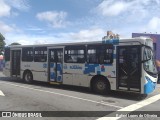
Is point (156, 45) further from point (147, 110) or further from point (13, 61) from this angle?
point (147, 110)

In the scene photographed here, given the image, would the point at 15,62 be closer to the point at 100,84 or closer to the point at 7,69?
the point at 7,69

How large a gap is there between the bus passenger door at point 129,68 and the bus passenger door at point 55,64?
155 inches

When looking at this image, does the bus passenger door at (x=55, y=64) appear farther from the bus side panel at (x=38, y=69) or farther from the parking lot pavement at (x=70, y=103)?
the parking lot pavement at (x=70, y=103)

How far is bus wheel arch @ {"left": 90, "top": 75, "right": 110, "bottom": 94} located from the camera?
40.1 feet

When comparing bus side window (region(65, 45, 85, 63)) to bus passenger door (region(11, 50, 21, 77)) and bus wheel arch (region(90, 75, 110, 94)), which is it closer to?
bus wheel arch (region(90, 75, 110, 94))

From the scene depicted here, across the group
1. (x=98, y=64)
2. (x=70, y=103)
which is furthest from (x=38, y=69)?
(x=70, y=103)

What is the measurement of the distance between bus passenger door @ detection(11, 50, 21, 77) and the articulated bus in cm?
82

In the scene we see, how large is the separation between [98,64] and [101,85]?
1126mm

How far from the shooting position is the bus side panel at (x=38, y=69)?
49.3 feet

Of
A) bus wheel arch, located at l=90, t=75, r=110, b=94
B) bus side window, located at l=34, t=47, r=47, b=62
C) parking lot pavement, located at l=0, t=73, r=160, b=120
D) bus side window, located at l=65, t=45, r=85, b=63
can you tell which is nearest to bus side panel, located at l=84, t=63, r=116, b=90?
bus wheel arch, located at l=90, t=75, r=110, b=94

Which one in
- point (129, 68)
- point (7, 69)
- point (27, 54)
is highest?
point (27, 54)

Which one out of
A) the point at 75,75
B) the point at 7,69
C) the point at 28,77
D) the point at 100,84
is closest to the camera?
the point at 100,84

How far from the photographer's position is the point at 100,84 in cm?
1248

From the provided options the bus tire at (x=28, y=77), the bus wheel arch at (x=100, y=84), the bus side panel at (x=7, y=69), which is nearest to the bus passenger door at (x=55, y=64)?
the bus tire at (x=28, y=77)
